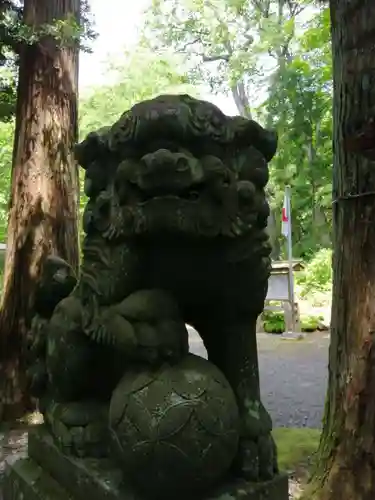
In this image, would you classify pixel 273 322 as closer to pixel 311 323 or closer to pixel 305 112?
pixel 311 323

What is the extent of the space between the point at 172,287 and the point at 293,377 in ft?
19.7

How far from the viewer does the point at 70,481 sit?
147cm

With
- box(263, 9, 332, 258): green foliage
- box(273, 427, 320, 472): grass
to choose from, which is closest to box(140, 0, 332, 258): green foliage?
box(263, 9, 332, 258): green foliage

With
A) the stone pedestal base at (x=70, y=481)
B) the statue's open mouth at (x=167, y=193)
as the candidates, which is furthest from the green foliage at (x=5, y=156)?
the statue's open mouth at (x=167, y=193)

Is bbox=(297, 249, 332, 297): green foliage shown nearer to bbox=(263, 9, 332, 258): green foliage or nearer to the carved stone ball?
bbox=(263, 9, 332, 258): green foliage

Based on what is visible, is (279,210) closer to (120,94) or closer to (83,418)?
(120,94)

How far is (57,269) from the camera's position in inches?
72.2

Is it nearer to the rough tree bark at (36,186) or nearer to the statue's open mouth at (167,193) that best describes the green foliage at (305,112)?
the rough tree bark at (36,186)

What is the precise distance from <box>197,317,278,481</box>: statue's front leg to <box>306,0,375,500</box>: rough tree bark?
1.24 m

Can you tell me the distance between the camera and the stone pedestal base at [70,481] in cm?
134

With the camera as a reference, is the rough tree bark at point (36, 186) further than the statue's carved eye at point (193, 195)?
Yes

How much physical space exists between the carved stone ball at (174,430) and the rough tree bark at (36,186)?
3.49 metres

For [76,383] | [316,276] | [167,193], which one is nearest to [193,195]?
[167,193]

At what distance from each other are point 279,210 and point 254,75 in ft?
12.6
